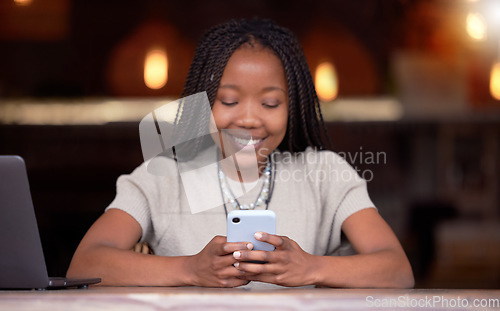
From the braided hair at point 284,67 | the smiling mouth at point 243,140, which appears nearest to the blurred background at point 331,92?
the braided hair at point 284,67

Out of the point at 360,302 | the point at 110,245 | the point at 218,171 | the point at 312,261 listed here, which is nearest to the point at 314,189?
the point at 218,171

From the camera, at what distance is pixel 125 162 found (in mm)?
4516

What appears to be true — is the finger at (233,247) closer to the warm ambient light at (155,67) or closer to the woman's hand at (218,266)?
the woman's hand at (218,266)

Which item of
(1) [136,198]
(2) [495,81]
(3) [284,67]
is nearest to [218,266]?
(1) [136,198]

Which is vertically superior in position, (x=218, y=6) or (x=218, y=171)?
(x=218, y=6)

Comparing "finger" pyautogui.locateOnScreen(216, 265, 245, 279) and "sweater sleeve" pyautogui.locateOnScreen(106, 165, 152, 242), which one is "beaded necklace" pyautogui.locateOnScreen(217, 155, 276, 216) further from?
"finger" pyautogui.locateOnScreen(216, 265, 245, 279)

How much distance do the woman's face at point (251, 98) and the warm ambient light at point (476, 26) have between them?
3.32 meters

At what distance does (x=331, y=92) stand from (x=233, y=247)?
3.22 metres

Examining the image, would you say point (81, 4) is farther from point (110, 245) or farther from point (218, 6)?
point (110, 245)

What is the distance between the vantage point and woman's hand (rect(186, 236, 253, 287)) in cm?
109

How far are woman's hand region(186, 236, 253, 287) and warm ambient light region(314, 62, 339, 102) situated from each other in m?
Result: 3.03

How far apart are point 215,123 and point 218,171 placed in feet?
0.53

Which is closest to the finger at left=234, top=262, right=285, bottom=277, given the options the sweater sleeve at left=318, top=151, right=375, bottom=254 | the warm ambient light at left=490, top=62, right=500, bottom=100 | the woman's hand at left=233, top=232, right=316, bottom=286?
the woman's hand at left=233, top=232, right=316, bottom=286

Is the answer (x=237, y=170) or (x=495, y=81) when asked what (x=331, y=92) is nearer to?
(x=495, y=81)
